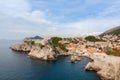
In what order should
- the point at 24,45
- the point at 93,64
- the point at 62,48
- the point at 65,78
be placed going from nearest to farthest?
1. the point at 65,78
2. the point at 93,64
3. the point at 62,48
4. the point at 24,45

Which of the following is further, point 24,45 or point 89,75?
point 24,45

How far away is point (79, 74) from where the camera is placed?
259 feet

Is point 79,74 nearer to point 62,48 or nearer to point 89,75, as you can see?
point 89,75

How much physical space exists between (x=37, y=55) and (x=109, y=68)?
67.8 metres

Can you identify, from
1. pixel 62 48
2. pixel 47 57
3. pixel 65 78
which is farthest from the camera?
pixel 62 48

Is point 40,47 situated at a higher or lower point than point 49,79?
higher

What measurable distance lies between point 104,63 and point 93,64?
27.8 ft

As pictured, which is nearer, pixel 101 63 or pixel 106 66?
pixel 106 66

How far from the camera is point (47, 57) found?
124m

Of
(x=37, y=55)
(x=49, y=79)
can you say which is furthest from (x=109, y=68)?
(x=37, y=55)

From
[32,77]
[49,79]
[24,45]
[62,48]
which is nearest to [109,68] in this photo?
[49,79]

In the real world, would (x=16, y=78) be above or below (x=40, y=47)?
below

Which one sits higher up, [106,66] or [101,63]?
[101,63]

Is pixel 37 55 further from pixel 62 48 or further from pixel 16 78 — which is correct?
pixel 16 78
